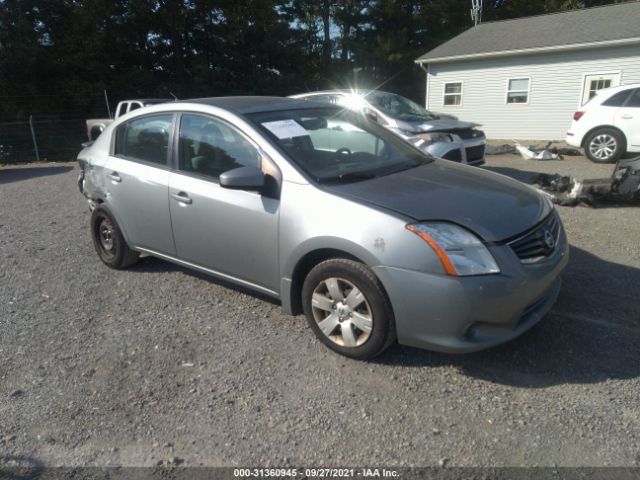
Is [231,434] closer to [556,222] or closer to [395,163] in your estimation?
[395,163]

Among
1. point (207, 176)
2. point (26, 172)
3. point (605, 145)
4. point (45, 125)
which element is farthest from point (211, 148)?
point (45, 125)

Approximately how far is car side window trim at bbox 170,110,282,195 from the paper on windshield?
18 cm

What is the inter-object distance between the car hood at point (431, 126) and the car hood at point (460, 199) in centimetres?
465

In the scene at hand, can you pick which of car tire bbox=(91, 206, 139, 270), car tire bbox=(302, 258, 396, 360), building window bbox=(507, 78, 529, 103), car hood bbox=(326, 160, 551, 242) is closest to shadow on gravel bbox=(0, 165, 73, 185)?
car tire bbox=(91, 206, 139, 270)

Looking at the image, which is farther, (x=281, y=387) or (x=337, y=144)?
(x=337, y=144)

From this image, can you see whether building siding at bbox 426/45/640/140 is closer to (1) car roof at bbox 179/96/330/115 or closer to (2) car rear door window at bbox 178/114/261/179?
(1) car roof at bbox 179/96/330/115

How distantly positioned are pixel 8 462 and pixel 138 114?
308cm

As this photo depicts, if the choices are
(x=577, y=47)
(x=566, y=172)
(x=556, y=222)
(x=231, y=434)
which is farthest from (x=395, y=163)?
(x=577, y=47)

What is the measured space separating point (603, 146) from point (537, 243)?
9.40 meters

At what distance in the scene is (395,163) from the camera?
387 centimetres

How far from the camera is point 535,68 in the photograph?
1697 centimetres

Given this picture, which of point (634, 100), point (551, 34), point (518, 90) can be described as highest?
point (551, 34)

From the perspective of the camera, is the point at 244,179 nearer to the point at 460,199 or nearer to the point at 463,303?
the point at 460,199

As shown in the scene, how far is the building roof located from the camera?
15.4 m
